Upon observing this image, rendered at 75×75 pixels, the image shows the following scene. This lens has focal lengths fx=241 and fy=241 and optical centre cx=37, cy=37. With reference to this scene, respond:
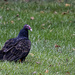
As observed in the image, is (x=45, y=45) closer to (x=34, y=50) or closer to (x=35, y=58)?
(x=34, y=50)

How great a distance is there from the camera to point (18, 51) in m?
6.18

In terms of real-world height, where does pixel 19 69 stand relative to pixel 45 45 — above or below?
above

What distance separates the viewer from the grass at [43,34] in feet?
19.7

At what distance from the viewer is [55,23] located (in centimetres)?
1062

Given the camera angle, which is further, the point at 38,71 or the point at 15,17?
the point at 15,17

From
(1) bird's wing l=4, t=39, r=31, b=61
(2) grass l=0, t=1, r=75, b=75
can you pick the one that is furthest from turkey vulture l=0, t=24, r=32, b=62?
(2) grass l=0, t=1, r=75, b=75

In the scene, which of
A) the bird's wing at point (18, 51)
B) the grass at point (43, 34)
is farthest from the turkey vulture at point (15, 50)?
the grass at point (43, 34)

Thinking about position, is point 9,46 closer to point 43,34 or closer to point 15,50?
point 15,50

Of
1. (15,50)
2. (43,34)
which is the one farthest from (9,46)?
(43,34)

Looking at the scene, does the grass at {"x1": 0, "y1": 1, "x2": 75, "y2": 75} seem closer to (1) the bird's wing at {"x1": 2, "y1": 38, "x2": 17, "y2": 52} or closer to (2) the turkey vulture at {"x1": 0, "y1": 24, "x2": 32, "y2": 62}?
(2) the turkey vulture at {"x1": 0, "y1": 24, "x2": 32, "y2": 62}

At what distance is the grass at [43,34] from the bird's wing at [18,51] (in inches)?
6.2

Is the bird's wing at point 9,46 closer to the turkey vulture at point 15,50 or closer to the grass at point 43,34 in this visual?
the turkey vulture at point 15,50

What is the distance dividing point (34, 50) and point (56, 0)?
286 inches

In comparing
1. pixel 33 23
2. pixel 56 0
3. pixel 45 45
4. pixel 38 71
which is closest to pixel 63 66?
pixel 38 71
